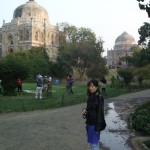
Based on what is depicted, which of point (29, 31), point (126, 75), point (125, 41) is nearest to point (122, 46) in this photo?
point (125, 41)

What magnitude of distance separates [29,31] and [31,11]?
7.64m

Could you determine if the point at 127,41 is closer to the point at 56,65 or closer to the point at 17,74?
the point at 56,65

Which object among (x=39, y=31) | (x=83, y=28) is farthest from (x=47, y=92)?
(x=39, y=31)

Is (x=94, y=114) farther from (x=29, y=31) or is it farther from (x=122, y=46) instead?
(x=122, y=46)

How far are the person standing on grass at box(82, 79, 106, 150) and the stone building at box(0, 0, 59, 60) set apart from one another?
73.8 meters

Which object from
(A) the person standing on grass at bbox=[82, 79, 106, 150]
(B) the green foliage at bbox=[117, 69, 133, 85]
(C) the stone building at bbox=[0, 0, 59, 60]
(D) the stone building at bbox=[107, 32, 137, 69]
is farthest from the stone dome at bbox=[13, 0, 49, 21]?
(A) the person standing on grass at bbox=[82, 79, 106, 150]

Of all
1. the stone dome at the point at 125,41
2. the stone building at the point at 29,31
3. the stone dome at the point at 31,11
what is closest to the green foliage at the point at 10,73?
the stone building at the point at 29,31

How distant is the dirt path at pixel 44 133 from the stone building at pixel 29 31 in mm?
66926

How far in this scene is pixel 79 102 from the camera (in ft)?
71.3

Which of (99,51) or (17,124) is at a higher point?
(99,51)

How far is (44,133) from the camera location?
1069cm

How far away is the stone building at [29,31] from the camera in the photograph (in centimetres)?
8169

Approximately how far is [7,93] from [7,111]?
9.38 m

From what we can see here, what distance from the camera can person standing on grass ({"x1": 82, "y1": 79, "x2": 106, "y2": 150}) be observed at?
21.5 ft
